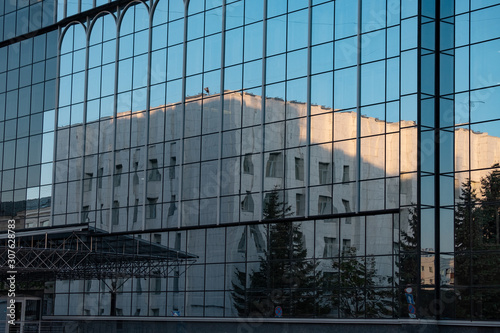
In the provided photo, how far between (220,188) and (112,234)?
25.1 feet

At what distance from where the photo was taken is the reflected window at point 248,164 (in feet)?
120

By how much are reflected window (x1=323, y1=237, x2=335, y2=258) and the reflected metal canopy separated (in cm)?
760

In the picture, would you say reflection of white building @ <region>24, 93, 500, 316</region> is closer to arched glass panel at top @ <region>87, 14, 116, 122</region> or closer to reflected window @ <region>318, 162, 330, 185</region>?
reflected window @ <region>318, 162, 330, 185</region>

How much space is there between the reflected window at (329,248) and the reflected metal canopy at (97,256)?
7.60m

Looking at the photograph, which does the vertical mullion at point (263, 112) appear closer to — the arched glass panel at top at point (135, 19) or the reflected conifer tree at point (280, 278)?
the reflected conifer tree at point (280, 278)

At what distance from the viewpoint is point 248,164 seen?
36812mm

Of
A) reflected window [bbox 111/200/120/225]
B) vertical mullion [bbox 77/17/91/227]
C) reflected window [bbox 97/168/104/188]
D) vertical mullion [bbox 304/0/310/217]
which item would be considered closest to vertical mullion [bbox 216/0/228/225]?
vertical mullion [bbox 304/0/310/217]

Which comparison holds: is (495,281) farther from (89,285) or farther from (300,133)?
(89,285)

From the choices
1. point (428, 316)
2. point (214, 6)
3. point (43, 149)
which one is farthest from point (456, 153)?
point (43, 149)

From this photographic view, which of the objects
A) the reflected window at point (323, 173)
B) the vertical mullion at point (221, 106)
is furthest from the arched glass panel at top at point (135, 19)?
the reflected window at point (323, 173)

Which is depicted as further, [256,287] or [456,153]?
[256,287]

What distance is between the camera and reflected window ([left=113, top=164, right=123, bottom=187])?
1676 inches

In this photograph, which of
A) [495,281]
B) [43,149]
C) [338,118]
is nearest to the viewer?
[495,281]

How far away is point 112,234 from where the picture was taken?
42.2 meters
